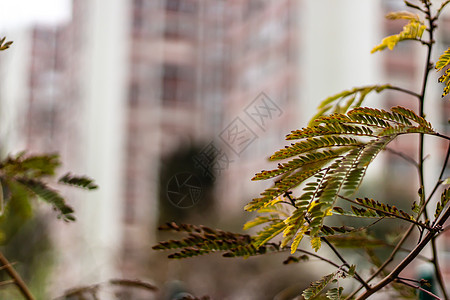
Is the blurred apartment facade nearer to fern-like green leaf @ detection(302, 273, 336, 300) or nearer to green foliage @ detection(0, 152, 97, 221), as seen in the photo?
green foliage @ detection(0, 152, 97, 221)

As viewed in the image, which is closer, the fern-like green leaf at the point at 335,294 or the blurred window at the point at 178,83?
the fern-like green leaf at the point at 335,294

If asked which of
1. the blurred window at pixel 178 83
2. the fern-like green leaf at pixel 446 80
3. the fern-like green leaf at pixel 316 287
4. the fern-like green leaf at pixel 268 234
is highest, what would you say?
the fern-like green leaf at pixel 446 80

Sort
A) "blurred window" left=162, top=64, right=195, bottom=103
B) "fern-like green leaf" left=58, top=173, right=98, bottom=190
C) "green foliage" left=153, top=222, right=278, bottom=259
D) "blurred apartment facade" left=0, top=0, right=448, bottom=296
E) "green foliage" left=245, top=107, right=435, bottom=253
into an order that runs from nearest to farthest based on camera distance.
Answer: "green foliage" left=245, top=107, right=435, bottom=253
"green foliage" left=153, top=222, right=278, bottom=259
"fern-like green leaf" left=58, top=173, right=98, bottom=190
"blurred apartment facade" left=0, top=0, right=448, bottom=296
"blurred window" left=162, top=64, right=195, bottom=103

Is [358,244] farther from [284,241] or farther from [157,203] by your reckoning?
[157,203]

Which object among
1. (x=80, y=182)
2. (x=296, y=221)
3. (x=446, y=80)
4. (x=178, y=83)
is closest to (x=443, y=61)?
(x=446, y=80)

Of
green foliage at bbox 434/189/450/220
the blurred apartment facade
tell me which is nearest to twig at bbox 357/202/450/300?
green foliage at bbox 434/189/450/220

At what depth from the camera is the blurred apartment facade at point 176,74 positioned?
1861cm

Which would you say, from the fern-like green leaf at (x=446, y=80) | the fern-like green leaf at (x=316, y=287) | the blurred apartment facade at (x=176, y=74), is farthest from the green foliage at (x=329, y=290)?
the blurred apartment facade at (x=176, y=74)

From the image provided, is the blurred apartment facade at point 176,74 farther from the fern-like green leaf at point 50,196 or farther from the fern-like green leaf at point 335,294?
the fern-like green leaf at point 335,294

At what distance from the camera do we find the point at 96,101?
2330 cm

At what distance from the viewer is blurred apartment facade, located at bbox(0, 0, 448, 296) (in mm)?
18609

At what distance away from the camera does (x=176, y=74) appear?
2250 centimetres

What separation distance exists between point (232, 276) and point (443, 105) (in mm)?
8903

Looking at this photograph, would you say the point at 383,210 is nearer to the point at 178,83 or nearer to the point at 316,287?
the point at 316,287
